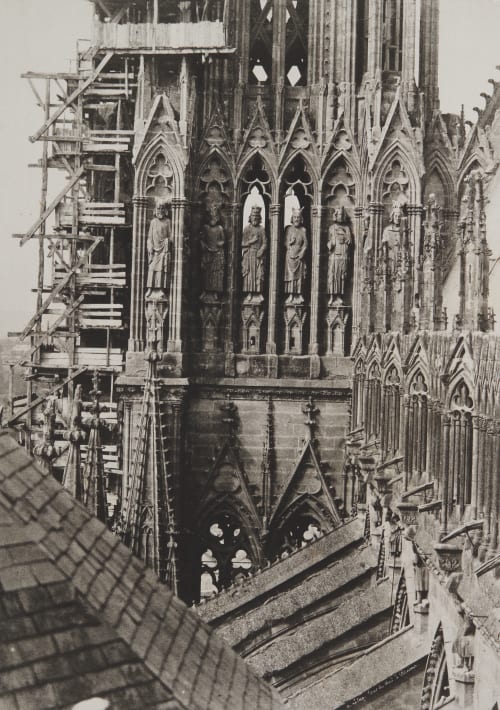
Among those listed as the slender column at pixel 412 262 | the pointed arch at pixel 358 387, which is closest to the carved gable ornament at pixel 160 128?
the slender column at pixel 412 262

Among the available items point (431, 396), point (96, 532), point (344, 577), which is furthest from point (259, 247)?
point (96, 532)

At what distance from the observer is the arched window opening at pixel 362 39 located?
30.8 meters

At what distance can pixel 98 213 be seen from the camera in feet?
102

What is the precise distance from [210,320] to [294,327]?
2.16 m

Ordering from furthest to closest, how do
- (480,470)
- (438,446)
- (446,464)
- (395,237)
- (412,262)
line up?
(395,237) < (412,262) < (438,446) < (446,464) < (480,470)

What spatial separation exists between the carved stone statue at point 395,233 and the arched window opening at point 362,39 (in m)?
4.04

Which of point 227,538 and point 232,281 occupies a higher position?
point 232,281

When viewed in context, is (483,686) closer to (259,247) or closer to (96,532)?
(96,532)

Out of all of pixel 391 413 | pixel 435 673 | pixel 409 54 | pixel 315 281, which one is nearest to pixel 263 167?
pixel 315 281

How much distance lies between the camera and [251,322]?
30609mm

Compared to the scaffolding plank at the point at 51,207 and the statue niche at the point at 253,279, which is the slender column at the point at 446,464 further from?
the scaffolding plank at the point at 51,207

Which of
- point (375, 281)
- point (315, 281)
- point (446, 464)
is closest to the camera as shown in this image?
point (446, 464)

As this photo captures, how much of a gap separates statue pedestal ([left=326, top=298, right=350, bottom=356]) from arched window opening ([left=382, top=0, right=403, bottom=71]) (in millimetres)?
6108

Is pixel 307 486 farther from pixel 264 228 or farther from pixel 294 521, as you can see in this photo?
pixel 264 228
